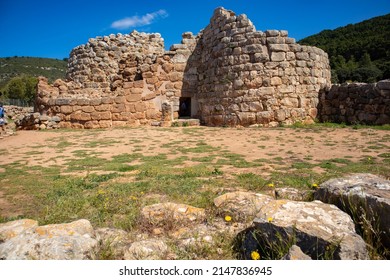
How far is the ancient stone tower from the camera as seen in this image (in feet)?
35.2

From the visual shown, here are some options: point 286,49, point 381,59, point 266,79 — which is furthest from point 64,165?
point 381,59

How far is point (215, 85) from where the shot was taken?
1173cm

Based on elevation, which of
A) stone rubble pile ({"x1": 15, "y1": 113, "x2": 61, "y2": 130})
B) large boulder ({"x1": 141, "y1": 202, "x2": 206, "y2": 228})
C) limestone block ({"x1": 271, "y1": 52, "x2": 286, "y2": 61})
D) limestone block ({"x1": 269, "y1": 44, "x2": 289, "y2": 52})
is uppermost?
limestone block ({"x1": 269, "y1": 44, "x2": 289, "y2": 52})

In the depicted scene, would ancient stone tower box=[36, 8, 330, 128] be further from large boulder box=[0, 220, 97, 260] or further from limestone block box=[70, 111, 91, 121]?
large boulder box=[0, 220, 97, 260]

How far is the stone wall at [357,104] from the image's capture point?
386 inches

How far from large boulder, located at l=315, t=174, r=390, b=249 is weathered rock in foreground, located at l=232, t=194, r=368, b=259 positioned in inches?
7.9

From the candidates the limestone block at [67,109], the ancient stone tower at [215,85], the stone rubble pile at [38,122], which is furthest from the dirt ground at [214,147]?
the limestone block at [67,109]

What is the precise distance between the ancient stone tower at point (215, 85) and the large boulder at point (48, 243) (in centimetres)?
922

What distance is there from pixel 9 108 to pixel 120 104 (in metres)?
20.0

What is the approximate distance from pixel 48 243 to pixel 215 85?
403 inches

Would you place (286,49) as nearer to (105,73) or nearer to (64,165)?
(64,165)

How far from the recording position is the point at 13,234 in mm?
2340

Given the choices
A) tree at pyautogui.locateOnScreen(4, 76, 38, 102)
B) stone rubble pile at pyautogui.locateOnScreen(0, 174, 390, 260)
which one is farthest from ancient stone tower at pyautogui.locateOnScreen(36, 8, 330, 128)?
tree at pyautogui.locateOnScreen(4, 76, 38, 102)

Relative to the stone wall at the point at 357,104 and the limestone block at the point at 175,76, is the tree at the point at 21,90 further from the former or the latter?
the stone wall at the point at 357,104
